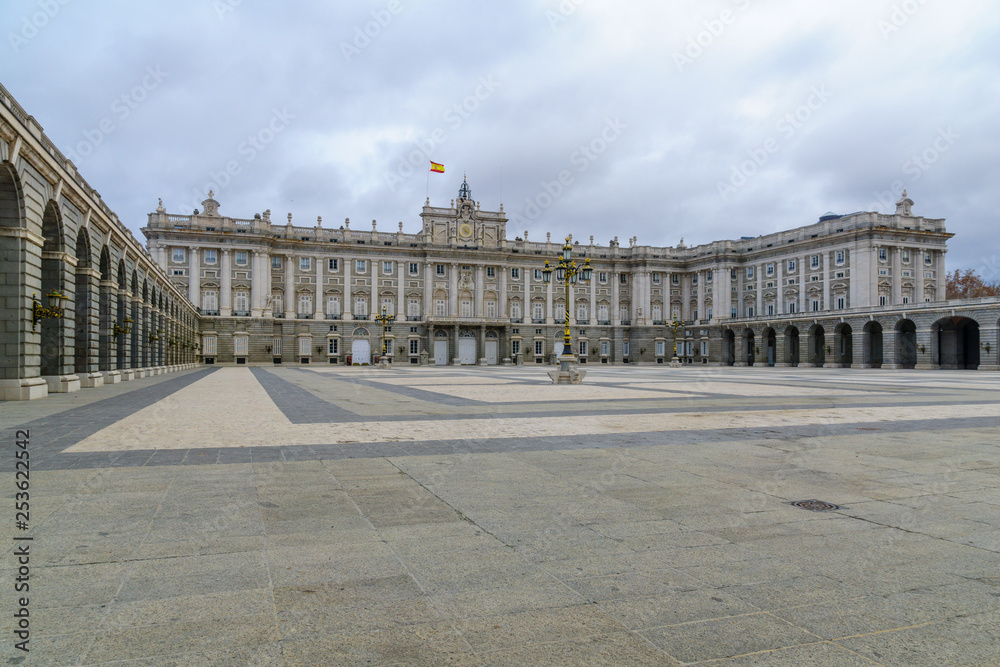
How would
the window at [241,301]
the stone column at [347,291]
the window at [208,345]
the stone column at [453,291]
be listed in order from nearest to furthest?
1. the window at [208,345]
2. the window at [241,301]
3. the stone column at [347,291]
4. the stone column at [453,291]

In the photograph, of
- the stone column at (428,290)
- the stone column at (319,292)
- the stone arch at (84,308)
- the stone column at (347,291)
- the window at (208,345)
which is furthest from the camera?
the stone column at (428,290)

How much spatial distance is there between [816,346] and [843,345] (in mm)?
3783

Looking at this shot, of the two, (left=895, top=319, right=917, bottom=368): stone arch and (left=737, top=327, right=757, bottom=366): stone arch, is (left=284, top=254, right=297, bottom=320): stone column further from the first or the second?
(left=895, top=319, right=917, bottom=368): stone arch

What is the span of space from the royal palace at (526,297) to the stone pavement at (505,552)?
3341 centimetres

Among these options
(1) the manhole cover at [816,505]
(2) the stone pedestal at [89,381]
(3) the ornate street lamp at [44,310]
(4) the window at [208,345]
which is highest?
(3) the ornate street lamp at [44,310]

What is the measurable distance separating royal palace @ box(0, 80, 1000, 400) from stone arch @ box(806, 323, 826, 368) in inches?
6.0

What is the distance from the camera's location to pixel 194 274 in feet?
224

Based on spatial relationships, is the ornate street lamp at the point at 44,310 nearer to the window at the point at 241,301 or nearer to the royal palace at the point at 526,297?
the royal palace at the point at 526,297

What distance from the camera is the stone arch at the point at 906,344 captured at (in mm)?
59188

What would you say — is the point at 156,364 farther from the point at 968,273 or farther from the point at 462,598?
the point at 968,273

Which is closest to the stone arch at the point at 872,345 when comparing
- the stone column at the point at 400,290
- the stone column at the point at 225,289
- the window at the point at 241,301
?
the stone column at the point at 400,290

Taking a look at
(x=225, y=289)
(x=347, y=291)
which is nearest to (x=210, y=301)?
(x=225, y=289)

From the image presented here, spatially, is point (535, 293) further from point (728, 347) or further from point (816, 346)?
point (816, 346)

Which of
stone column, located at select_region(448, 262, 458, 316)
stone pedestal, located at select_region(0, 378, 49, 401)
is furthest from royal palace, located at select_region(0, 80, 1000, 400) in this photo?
stone pedestal, located at select_region(0, 378, 49, 401)
